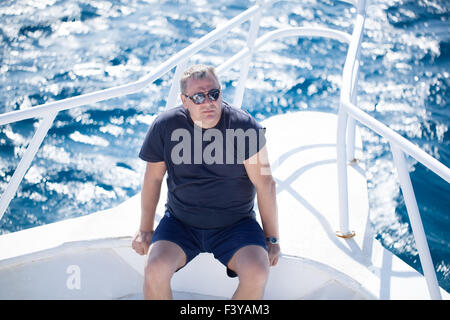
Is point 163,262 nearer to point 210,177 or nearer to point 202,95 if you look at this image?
point 210,177

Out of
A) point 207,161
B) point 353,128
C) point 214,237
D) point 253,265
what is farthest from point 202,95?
point 353,128

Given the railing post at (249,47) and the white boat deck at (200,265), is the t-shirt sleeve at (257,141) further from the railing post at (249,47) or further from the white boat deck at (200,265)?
the railing post at (249,47)

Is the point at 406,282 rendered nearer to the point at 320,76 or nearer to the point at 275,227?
the point at 275,227

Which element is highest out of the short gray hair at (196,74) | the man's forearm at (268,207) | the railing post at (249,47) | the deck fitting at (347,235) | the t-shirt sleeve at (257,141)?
the railing post at (249,47)

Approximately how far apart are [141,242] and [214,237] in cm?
32

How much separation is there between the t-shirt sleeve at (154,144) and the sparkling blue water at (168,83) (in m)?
2.42

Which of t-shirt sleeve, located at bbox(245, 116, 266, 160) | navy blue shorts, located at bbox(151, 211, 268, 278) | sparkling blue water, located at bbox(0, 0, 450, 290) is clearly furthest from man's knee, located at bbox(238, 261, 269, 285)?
sparkling blue water, located at bbox(0, 0, 450, 290)

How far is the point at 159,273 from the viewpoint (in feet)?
5.88

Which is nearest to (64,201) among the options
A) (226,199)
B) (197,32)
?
(226,199)

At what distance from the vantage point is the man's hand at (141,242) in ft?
6.64

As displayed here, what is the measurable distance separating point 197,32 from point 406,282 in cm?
594

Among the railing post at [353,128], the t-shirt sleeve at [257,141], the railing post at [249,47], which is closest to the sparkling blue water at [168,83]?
the railing post at [353,128]

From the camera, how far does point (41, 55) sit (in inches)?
269

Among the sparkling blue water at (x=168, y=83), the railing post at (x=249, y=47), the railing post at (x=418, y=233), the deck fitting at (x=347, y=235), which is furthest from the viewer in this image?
the sparkling blue water at (x=168, y=83)
